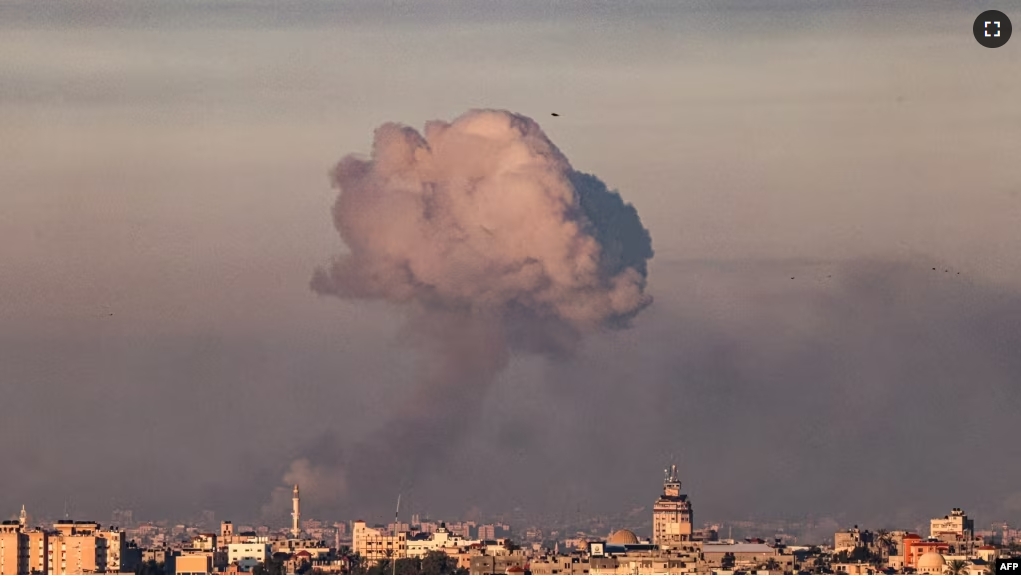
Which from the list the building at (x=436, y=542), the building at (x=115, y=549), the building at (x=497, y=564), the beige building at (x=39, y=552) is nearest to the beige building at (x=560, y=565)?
the building at (x=497, y=564)

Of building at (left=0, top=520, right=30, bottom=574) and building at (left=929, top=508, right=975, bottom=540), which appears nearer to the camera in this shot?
building at (left=0, top=520, right=30, bottom=574)

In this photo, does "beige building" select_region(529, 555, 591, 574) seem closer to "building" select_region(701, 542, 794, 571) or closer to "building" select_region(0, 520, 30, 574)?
"building" select_region(701, 542, 794, 571)

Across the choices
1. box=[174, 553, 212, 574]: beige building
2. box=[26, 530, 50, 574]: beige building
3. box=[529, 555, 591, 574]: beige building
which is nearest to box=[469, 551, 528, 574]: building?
box=[529, 555, 591, 574]: beige building

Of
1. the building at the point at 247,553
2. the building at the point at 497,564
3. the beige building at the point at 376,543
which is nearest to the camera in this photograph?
the building at the point at 497,564

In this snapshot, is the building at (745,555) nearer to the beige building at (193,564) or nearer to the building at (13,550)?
the beige building at (193,564)

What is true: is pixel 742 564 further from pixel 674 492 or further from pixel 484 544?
pixel 674 492
